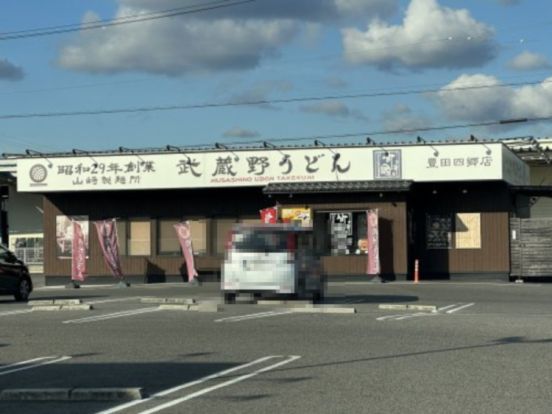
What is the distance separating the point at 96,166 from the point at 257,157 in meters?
6.90

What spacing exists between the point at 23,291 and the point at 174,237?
10.6 m

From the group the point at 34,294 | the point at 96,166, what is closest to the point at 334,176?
the point at 96,166

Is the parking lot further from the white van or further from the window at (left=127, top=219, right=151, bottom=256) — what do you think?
the window at (left=127, top=219, right=151, bottom=256)

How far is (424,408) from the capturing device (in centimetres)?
825

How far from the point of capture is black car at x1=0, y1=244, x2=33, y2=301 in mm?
24094

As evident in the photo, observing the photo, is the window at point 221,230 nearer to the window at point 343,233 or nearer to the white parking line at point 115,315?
the window at point 343,233

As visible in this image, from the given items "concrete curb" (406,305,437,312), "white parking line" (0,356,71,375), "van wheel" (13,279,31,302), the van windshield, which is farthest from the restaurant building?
"white parking line" (0,356,71,375)

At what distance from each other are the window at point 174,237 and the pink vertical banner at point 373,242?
23.6 ft

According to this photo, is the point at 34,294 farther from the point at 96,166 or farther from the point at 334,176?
the point at 334,176

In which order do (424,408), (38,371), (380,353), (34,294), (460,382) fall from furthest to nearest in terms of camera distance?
(34,294)
(380,353)
(38,371)
(460,382)
(424,408)

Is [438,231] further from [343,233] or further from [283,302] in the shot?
[283,302]

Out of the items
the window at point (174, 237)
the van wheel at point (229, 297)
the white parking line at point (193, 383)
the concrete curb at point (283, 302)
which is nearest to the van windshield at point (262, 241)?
the van wheel at point (229, 297)

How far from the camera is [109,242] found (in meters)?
33.5

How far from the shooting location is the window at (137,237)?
35.3m
